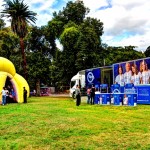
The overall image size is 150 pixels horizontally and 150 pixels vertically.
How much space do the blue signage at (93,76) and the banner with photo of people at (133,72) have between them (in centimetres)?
464

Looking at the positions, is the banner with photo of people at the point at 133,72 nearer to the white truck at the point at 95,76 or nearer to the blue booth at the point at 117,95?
the blue booth at the point at 117,95

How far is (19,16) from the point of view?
164 ft

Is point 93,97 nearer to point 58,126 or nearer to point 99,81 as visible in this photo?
point 99,81

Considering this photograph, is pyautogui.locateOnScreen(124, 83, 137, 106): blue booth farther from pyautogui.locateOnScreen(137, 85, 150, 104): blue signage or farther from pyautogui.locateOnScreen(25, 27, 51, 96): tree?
pyautogui.locateOnScreen(25, 27, 51, 96): tree

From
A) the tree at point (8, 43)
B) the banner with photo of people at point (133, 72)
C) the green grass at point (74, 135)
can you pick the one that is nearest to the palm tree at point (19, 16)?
the tree at point (8, 43)

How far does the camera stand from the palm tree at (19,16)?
162 feet

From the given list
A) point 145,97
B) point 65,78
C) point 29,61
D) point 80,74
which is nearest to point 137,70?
point 145,97

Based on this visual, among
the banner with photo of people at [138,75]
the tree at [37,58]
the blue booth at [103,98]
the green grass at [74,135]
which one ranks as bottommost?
the green grass at [74,135]

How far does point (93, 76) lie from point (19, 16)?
18.2 meters

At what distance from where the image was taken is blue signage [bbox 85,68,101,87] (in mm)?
36441

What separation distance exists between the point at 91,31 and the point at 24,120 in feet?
123

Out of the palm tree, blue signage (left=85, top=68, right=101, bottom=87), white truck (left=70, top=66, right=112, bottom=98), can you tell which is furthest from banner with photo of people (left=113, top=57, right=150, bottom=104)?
the palm tree

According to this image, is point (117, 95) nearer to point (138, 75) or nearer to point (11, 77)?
point (138, 75)

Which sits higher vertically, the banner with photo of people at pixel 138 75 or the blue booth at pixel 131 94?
the banner with photo of people at pixel 138 75
